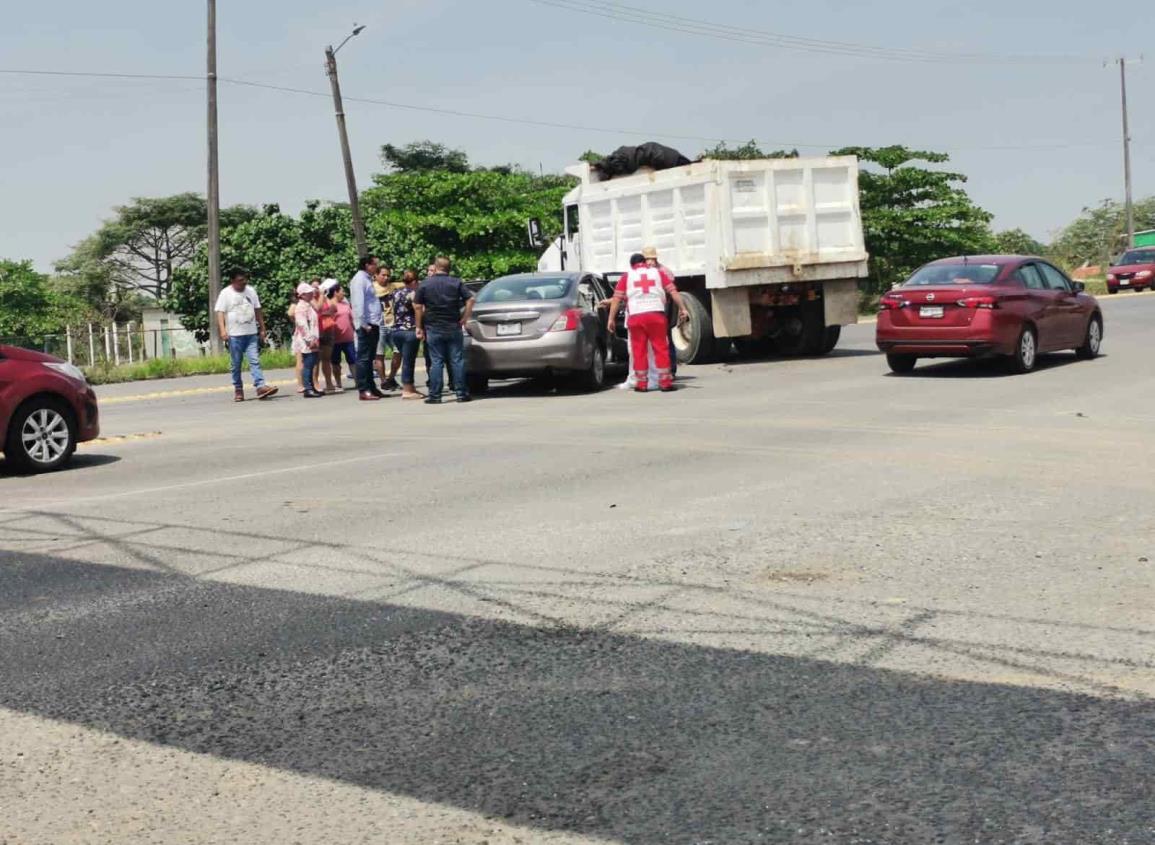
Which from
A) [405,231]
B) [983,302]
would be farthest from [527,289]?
[405,231]

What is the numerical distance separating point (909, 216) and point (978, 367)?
181 ft

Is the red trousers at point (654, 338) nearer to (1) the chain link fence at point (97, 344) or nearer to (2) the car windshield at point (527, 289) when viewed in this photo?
A: (2) the car windshield at point (527, 289)

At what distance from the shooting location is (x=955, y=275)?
19.2m

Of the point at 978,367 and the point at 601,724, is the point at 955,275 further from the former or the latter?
the point at 601,724

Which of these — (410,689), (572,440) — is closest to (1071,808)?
(410,689)

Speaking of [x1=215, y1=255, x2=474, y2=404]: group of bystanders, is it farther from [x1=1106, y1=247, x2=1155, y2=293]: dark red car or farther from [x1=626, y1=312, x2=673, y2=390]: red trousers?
[x1=1106, y1=247, x2=1155, y2=293]: dark red car

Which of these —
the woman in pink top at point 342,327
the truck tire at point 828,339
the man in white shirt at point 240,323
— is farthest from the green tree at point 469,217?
the man in white shirt at point 240,323

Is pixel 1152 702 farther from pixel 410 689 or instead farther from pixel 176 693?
pixel 176 693

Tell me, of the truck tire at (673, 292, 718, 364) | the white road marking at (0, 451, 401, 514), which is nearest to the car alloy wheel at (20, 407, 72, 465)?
the white road marking at (0, 451, 401, 514)

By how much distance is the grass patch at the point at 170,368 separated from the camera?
92.8 ft

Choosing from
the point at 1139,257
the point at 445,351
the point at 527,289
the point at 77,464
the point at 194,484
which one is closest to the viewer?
the point at 194,484

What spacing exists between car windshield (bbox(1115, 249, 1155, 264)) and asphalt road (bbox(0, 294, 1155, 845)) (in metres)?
41.8

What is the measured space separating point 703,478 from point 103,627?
5.02 metres

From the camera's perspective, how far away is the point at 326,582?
22.5 feet
